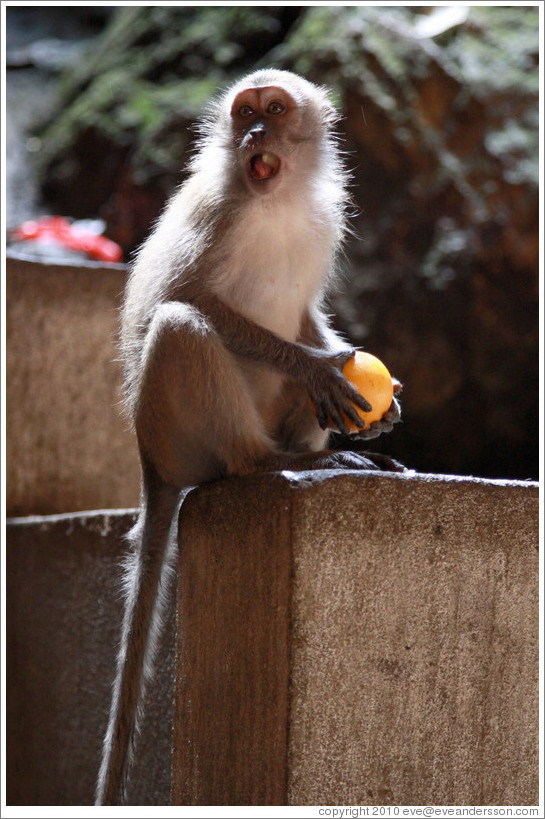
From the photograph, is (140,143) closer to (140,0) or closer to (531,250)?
(140,0)

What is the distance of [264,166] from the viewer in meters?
3.96

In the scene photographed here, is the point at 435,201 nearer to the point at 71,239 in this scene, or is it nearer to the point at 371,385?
the point at 71,239

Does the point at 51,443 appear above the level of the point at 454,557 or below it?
above

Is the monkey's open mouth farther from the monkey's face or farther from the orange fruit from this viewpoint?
the orange fruit

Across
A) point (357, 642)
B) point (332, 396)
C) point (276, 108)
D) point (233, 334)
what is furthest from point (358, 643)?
point (276, 108)

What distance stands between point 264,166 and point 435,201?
19.5 feet

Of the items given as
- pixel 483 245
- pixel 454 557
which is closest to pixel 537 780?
pixel 454 557

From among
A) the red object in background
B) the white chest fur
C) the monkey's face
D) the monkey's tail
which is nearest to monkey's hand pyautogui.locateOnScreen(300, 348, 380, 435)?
the white chest fur

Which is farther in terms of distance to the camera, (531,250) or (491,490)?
(531,250)

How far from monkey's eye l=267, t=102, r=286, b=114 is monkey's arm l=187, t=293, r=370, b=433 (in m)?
0.92

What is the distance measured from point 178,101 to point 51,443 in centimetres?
535

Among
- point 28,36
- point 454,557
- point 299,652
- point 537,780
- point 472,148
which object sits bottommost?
point 537,780

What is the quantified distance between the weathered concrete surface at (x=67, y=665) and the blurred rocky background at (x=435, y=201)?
4.76 metres

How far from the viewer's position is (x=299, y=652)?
296 centimetres
